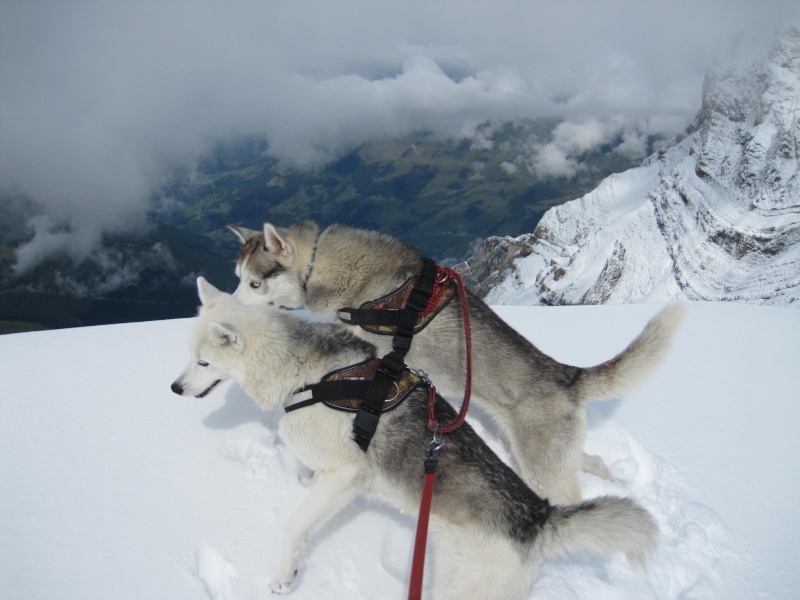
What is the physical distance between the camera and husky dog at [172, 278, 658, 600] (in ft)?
12.9

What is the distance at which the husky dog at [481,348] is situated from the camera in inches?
212

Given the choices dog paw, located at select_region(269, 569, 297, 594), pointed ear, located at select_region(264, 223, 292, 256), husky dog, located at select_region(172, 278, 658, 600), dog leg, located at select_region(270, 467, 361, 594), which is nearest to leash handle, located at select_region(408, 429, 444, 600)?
husky dog, located at select_region(172, 278, 658, 600)

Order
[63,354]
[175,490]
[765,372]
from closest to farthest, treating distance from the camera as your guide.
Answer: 1. [175,490]
2. [63,354]
3. [765,372]

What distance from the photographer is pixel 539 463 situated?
17.6 feet

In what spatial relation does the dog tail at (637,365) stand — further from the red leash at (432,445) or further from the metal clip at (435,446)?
the metal clip at (435,446)

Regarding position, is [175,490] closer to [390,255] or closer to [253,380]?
[253,380]

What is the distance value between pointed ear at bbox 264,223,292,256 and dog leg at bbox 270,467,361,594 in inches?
133

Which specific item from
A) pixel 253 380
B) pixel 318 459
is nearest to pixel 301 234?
pixel 253 380

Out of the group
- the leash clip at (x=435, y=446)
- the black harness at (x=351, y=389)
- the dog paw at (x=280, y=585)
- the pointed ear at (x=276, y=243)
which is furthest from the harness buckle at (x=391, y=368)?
the pointed ear at (x=276, y=243)

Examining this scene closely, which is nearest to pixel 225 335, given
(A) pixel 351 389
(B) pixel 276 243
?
(A) pixel 351 389

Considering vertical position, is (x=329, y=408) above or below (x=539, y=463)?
above

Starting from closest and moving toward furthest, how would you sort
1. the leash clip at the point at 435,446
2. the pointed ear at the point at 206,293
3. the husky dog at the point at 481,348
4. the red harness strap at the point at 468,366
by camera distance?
the leash clip at the point at 435,446 → the red harness strap at the point at 468,366 → the husky dog at the point at 481,348 → the pointed ear at the point at 206,293

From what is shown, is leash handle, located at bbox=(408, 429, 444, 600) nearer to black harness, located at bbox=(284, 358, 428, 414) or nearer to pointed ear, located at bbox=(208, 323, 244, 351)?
black harness, located at bbox=(284, 358, 428, 414)

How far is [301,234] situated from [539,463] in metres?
4.68
